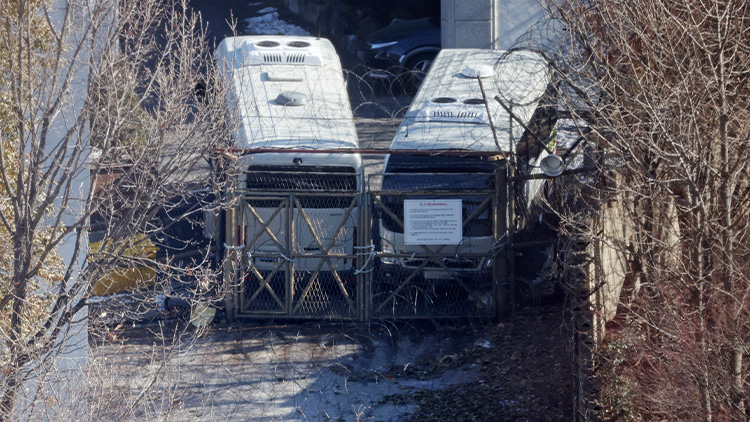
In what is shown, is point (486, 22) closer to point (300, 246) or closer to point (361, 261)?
point (300, 246)

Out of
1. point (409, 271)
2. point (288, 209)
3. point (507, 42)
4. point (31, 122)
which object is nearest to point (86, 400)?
point (31, 122)

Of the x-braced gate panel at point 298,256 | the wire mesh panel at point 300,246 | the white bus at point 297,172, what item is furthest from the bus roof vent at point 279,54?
the x-braced gate panel at point 298,256

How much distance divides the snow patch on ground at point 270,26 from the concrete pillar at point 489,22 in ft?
25.8

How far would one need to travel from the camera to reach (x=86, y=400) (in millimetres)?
6578

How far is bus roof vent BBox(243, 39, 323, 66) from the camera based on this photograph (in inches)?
497

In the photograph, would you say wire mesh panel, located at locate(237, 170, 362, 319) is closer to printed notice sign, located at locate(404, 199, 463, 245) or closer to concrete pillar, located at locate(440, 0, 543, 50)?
printed notice sign, located at locate(404, 199, 463, 245)

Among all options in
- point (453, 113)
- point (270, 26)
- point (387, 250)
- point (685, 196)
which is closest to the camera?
point (685, 196)

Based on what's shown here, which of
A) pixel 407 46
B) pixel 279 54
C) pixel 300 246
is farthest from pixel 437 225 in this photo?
pixel 407 46

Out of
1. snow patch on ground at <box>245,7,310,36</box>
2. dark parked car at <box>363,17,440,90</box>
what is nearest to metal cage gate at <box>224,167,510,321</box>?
dark parked car at <box>363,17,440,90</box>

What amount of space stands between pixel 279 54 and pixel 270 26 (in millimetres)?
13302

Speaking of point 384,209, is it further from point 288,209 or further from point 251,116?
point 251,116

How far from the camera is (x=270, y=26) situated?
25453mm

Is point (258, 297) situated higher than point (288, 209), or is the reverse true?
point (288, 209)

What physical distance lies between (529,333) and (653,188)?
335cm
